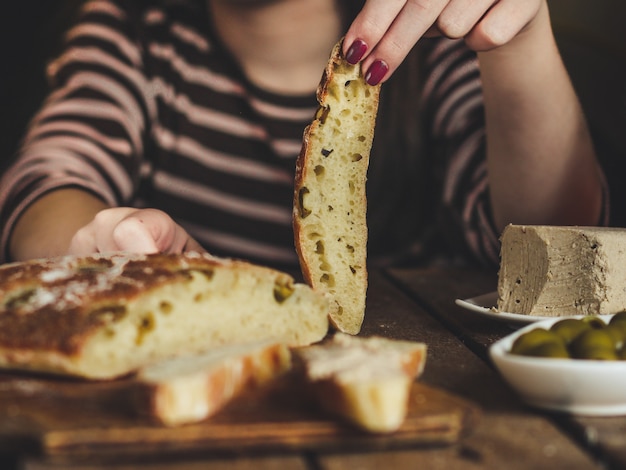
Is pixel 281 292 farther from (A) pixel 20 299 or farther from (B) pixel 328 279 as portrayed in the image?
(A) pixel 20 299

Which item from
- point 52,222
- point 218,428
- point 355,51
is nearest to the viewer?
point 218,428

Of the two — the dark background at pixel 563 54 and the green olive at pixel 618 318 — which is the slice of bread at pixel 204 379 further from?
the dark background at pixel 563 54

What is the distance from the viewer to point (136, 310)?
998mm

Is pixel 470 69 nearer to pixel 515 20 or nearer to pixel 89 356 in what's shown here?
pixel 515 20

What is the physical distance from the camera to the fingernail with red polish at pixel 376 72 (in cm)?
128

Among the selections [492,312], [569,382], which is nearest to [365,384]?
[569,382]

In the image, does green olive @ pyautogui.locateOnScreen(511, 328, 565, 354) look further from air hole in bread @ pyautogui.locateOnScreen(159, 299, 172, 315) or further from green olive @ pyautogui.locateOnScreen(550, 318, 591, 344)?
air hole in bread @ pyautogui.locateOnScreen(159, 299, 172, 315)

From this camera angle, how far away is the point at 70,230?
5.47 feet

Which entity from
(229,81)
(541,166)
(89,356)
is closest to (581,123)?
(541,166)

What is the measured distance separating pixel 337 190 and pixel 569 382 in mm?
579

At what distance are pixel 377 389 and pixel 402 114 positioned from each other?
1.45m

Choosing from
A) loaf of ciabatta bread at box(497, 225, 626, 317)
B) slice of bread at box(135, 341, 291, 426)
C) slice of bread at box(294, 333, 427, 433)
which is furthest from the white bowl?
loaf of ciabatta bread at box(497, 225, 626, 317)

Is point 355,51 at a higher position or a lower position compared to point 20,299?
higher

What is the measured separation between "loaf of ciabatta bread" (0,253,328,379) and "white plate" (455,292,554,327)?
0.28 m
